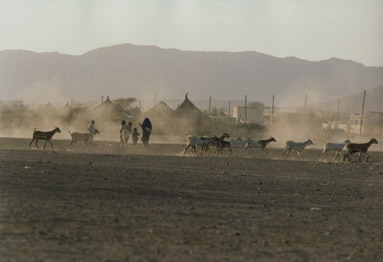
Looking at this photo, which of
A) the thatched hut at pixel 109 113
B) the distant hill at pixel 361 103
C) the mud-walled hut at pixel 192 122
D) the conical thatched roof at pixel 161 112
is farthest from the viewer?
the distant hill at pixel 361 103

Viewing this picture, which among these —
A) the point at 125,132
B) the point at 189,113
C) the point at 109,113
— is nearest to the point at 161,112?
the point at 189,113

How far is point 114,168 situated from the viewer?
762 inches

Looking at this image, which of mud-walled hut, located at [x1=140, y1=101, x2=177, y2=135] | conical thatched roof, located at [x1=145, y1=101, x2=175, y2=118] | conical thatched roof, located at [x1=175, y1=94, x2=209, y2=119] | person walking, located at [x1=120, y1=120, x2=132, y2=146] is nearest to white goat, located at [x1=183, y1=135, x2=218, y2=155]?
person walking, located at [x1=120, y1=120, x2=132, y2=146]

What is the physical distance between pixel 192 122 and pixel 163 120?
2672mm

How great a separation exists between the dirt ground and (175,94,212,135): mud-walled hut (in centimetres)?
3639

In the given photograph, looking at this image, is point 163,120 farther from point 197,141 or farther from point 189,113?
point 197,141

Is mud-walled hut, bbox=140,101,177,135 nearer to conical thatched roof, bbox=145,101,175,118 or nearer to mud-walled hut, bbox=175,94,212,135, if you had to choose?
conical thatched roof, bbox=145,101,175,118

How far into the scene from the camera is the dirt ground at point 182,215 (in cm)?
884

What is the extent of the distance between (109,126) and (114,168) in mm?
40468

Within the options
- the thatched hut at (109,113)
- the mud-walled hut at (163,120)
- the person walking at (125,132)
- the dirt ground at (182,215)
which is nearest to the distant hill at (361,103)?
the thatched hut at (109,113)

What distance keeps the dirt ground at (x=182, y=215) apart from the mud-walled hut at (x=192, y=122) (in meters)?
36.4

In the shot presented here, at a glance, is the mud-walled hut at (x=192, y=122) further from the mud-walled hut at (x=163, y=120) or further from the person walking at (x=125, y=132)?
the person walking at (x=125, y=132)

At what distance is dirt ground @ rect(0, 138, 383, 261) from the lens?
348 inches

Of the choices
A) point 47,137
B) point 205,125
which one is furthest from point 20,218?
point 205,125
